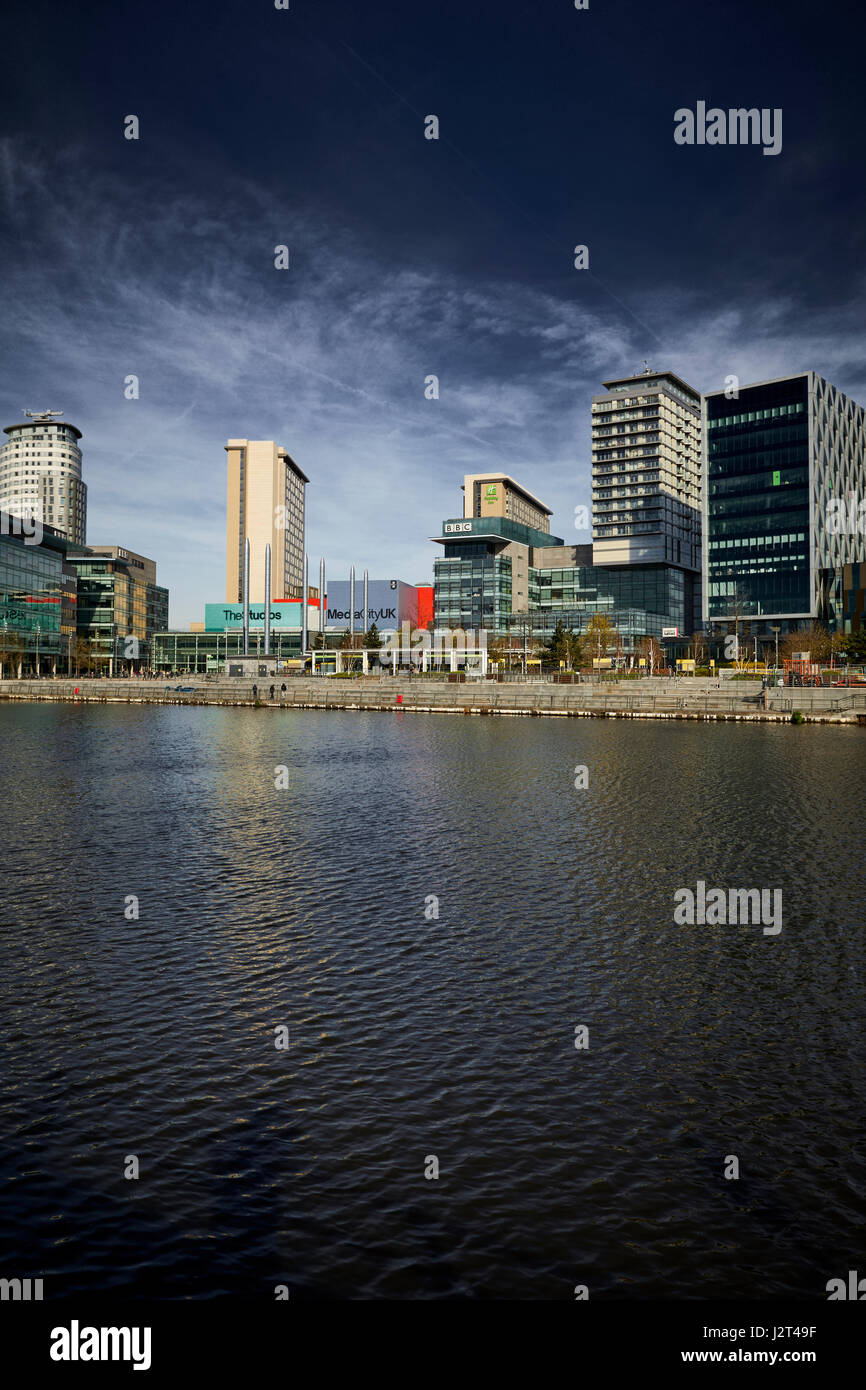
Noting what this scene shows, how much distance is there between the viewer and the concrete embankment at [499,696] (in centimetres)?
9762

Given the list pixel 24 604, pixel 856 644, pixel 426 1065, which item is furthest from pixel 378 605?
pixel 426 1065

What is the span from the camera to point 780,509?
604 ft

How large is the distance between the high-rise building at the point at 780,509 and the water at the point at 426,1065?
165975 millimetres

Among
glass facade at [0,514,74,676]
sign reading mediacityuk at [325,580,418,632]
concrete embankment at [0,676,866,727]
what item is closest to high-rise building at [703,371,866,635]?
sign reading mediacityuk at [325,580,418,632]

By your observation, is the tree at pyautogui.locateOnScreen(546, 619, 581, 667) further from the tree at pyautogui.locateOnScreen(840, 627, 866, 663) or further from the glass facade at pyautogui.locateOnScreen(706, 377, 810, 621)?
the glass facade at pyautogui.locateOnScreen(706, 377, 810, 621)

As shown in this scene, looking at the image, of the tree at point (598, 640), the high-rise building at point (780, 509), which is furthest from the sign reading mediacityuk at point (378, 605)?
the high-rise building at point (780, 509)

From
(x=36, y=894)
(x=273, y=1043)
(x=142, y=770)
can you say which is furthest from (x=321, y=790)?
A: (x=273, y=1043)

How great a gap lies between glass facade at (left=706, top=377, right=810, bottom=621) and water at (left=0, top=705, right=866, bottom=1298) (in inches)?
6565

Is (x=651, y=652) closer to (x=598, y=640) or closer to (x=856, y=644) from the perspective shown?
(x=598, y=640)

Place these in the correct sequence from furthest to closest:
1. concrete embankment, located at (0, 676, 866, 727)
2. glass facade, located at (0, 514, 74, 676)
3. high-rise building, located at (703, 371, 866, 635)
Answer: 1. high-rise building, located at (703, 371, 866, 635)
2. glass facade, located at (0, 514, 74, 676)
3. concrete embankment, located at (0, 676, 866, 727)

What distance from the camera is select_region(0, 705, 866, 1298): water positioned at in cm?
961

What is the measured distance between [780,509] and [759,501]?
5.03 m

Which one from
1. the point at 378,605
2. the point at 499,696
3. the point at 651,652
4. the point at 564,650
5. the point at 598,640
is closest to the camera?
the point at 499,696

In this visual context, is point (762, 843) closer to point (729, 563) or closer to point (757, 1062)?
point (757, 1062)
